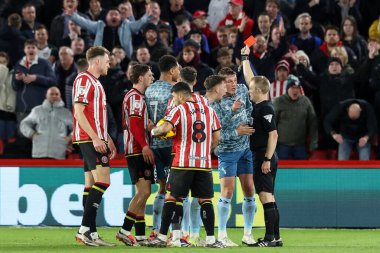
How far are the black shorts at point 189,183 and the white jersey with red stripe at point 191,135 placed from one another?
8 cm

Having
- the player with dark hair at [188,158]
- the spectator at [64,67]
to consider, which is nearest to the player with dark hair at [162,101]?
the player with dark hair at [188,158]

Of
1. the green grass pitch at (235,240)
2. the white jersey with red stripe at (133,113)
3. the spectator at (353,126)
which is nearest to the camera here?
the green grass pitch at (235,240)

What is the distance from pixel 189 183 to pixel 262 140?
4.25 feet

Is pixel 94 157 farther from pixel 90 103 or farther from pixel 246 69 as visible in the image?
pixel 246 69

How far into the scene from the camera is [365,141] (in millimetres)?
18312

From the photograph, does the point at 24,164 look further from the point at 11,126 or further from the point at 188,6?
the point at 188,6

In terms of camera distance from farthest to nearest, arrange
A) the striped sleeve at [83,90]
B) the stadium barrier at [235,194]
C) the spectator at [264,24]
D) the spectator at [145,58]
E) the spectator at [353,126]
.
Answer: the spectator at [264,24] < the spectator at [145,58] < the spectator at [353,126] < the stadium barrier at [235,194] < the striped sleeve at [83,90]

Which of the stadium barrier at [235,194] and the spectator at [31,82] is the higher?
the spectator at [31,82]

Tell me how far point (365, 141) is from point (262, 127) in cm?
510

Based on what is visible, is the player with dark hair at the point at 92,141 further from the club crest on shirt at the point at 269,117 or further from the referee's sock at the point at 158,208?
the club crest on shirt at the point at 269,117

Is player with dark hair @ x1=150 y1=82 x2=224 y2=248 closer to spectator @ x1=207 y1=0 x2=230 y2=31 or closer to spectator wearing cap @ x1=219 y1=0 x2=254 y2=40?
spectator wearing cap @ x1=219 y1=0 x2=254 y2=40

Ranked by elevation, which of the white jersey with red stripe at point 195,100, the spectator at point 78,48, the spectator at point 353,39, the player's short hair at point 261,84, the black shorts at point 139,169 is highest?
the spectator at point 353,39

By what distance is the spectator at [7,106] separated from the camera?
19.9 m

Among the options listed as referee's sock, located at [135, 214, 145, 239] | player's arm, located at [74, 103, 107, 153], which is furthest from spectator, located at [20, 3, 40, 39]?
player's arm, located at [74, 103, 107, 153]
